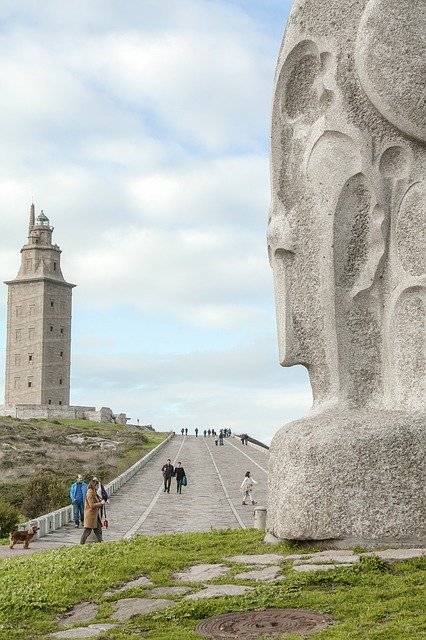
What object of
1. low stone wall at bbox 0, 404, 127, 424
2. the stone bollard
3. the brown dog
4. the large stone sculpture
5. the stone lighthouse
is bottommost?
the brown dog

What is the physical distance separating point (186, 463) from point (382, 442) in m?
31.2

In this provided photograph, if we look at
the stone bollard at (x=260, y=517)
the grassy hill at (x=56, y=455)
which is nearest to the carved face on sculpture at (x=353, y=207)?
the stone bollard at (x=260, y=517)

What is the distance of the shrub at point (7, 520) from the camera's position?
789 inches

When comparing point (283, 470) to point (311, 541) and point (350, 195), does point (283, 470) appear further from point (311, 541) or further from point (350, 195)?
point (350, 195)

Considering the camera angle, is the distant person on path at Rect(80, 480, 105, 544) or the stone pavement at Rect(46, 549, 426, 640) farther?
the distant person on path at Rect(80, 480, 105, 544)

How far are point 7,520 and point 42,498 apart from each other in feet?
12.2

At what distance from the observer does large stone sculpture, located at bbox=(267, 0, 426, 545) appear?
8398mm

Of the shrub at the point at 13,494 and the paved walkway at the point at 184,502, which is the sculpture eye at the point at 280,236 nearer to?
the paved walkway at the point at 184,502

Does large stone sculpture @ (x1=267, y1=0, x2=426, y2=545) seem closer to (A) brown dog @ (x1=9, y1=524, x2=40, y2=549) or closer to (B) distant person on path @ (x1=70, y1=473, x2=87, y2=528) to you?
(A) brown dog @ (x1=9, y1=524, x2=40, y2=549)

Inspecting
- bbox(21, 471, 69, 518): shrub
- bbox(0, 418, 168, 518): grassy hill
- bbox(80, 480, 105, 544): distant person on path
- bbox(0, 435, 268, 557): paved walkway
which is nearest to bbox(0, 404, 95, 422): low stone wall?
bbox(0, 418, 168, 518): grassy hill

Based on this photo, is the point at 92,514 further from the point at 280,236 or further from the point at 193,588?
the point at 193,588

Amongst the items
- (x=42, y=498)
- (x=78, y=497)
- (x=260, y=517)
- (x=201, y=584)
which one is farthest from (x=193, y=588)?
(x=42, y=498)

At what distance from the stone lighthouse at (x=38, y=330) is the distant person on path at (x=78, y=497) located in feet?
222

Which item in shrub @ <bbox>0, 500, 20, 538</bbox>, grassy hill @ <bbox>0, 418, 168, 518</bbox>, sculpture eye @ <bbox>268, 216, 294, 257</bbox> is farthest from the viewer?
grassy hill @ <bbox>0, 418, 168, 518</bbox>
